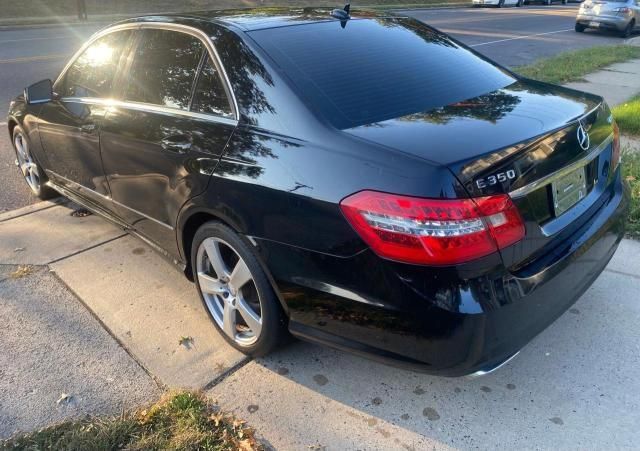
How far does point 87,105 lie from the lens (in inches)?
151

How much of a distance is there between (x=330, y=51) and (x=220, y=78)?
1.94ft

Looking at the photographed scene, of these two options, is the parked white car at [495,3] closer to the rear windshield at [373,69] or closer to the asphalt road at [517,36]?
the asphalt road at [517,36]

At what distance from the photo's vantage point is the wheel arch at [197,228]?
262cm

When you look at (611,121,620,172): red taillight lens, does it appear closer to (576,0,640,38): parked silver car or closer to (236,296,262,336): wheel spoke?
(236,296,262,336): wheel spoke

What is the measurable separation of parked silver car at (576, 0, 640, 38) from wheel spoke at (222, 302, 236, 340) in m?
19.0

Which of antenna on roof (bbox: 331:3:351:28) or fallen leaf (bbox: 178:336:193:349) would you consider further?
antenna on roof (bbox: 331:3:351:28)

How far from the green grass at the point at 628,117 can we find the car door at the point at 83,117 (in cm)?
560

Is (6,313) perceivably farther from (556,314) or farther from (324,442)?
(556,314)

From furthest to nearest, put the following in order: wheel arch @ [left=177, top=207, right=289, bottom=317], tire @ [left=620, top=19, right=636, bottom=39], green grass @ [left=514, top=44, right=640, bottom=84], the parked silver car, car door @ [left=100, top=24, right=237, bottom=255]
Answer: tire @ [left=620, top=19, right=636, bottom=39], the parked silver car, green grass @ [left=514, top=44, right=640, bottom=84], car door @ [left=100, top=24, right=237, bottom=255], wheel arch @ [left=177, top=207, right=289, bottom=317]

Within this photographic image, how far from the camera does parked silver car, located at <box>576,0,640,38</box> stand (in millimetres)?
18031

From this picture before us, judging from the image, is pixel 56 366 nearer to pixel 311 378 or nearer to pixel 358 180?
pixel 311 378

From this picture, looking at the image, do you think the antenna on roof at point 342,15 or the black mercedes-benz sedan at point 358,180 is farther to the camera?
the antenna on roof at point 342,15

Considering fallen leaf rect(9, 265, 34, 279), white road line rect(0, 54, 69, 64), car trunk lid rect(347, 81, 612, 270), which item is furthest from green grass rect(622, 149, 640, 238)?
white road line rect(0, 54, 69, 64)

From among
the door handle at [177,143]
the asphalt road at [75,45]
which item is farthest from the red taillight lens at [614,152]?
the asphalt road at [75,45]
